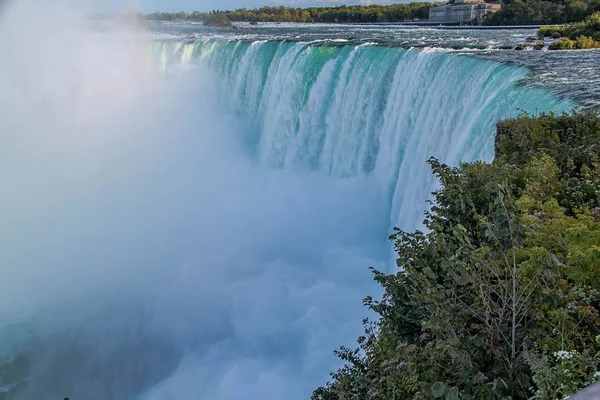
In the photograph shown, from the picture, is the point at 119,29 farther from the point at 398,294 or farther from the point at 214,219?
the point at 398,294

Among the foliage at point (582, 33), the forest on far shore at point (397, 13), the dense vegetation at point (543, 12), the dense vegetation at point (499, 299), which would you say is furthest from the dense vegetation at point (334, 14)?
the dense vegetation at point (499, 299)

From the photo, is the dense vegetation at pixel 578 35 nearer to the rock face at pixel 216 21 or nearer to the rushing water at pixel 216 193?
the rushing water at pixel 216 193

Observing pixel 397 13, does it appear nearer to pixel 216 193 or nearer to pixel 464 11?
pixel 464 11

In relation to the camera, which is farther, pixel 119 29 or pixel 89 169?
pixel 119 29

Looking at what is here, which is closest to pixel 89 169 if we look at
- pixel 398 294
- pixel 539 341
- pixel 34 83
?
pixel 34 83

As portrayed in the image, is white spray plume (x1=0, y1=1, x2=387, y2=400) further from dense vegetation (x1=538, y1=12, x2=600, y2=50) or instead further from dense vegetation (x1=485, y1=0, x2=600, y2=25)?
dense vegetation (x1=485, y1=0, x2=600, y2=25)

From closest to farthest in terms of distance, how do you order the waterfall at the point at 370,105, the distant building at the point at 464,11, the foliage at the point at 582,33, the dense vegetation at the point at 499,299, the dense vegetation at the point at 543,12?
the dense vegetation at the point at 499,299, the waterfall at the point at 370,105, the foliage at the point at 582,33, the dense vegetation at the point at 543,12, the distant building at the point at 464,11
